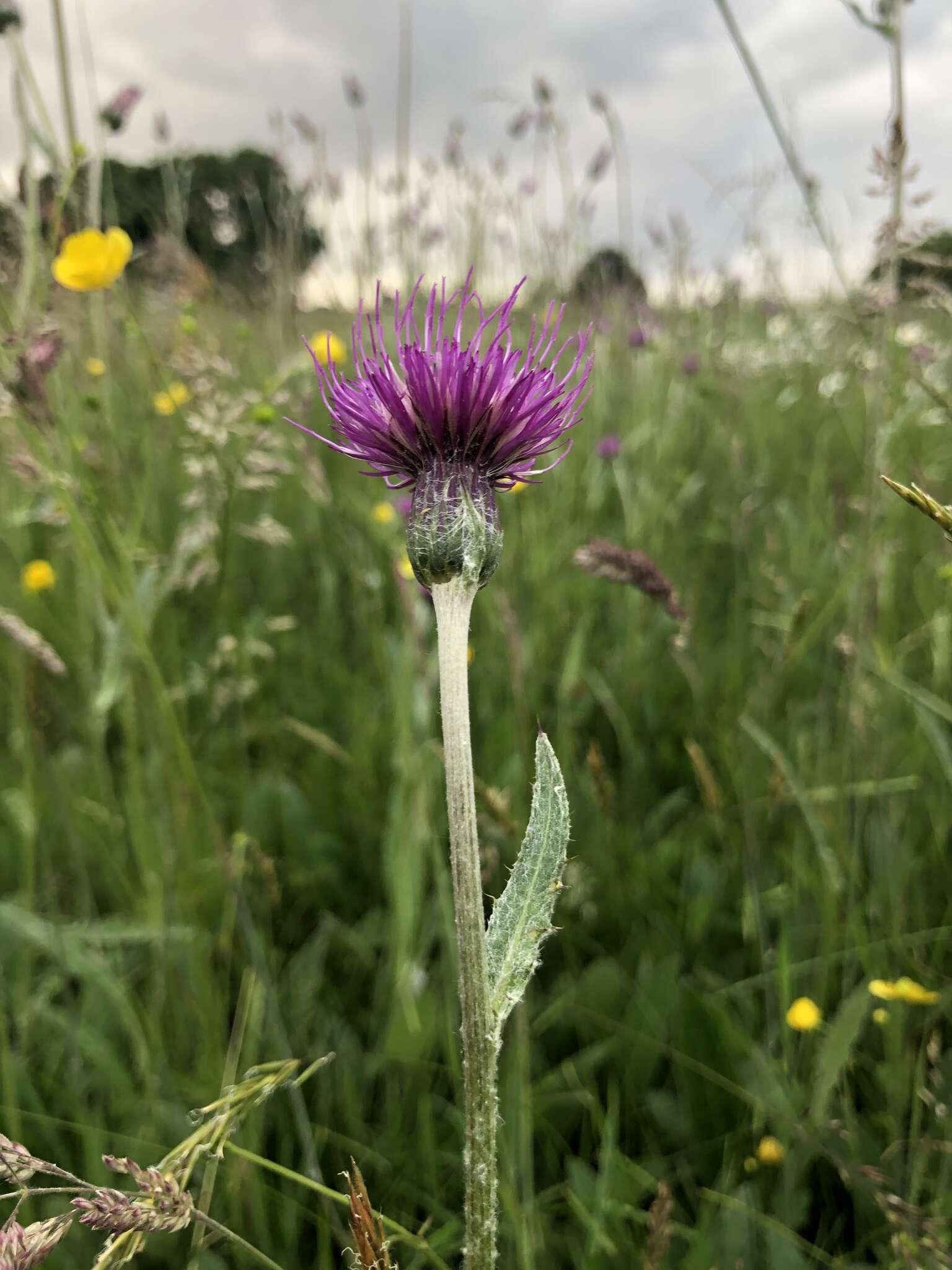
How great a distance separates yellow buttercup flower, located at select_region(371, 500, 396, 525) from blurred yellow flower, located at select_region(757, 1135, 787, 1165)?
1.43 m

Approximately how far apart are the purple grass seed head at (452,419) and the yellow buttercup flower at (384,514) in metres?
1.36

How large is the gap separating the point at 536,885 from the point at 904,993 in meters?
0.89

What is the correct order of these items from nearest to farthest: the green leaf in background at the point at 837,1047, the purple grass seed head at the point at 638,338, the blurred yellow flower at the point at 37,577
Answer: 1. the green leaf in background at the point at 837,1047
2. the blurred yellow flower at the point at 37,577
3. the purple grass seed head at the point at 638,338

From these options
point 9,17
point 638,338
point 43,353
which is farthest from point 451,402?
point 638,338

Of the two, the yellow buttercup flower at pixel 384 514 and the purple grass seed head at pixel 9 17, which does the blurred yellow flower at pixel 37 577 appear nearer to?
the yellow buttercup flower at pixel 384 514

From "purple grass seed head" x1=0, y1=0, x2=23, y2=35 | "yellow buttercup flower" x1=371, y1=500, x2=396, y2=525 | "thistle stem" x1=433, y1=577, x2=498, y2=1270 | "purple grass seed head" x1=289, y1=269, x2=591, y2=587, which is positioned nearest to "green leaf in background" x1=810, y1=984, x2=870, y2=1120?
"thistle stem" x1=433, y1=577, x2=498, y2=1270

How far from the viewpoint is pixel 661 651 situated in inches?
97.1

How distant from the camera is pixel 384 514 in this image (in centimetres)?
228

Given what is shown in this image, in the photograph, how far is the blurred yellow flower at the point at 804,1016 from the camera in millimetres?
1282

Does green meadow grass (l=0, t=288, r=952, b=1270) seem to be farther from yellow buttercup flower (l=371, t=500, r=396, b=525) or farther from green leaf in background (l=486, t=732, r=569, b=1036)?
green leaf in background (l=486, t=732, r=569, b=1036)

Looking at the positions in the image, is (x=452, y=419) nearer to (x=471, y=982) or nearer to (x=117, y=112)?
(x=471, y=982)

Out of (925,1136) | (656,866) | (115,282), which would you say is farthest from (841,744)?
(115,282)

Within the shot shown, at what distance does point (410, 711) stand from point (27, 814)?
692 millimetres

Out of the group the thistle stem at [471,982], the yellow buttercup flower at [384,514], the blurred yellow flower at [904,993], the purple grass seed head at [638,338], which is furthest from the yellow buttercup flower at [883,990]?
the purple grass seed head at [638,338]
